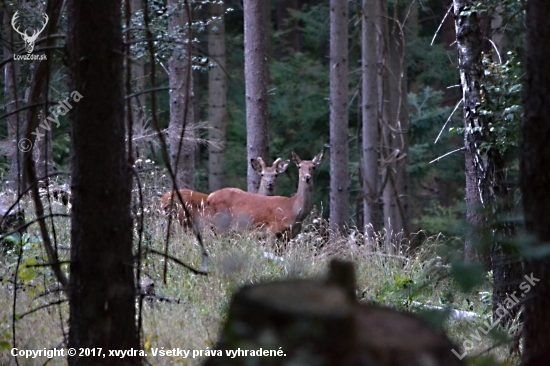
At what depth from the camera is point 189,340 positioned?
16.0 feet

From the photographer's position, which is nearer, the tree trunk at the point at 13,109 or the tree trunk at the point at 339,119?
the tree trunk at the point at 13,109

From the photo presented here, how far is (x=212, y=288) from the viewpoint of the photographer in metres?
6.86

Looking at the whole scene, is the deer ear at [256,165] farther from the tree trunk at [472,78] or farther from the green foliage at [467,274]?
the green foliage at [467,274]

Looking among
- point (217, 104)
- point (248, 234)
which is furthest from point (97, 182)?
point (217, 104)

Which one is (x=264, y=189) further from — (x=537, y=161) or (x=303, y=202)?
(x=537, y=161)

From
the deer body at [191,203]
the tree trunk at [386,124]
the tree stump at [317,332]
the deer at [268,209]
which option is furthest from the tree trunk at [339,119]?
the tree stump at [317,332]

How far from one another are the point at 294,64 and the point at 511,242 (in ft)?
76.4

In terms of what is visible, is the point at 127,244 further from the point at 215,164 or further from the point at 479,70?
the point at 215,164

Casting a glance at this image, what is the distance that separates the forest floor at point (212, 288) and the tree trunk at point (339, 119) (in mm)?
5348

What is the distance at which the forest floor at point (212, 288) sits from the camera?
4445mm

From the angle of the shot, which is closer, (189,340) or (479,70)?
(189,340)

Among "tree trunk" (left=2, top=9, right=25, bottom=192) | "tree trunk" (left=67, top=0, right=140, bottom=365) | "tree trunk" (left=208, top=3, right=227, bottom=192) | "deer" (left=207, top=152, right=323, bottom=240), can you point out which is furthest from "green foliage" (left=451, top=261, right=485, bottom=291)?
"tree trunk" (left=208, top=3, right=227, bottom=192)

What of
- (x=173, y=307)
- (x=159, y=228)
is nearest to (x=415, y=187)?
(x=159, y=228)

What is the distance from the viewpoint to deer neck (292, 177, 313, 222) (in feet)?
40.7
